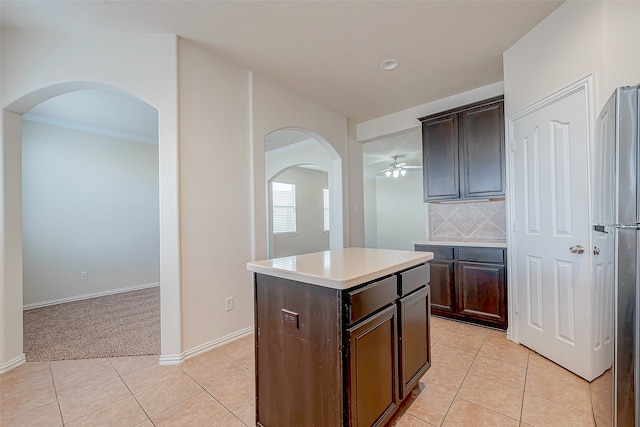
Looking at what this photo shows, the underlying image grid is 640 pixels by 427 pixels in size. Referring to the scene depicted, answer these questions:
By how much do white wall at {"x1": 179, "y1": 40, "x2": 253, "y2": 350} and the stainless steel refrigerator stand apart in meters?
2.66

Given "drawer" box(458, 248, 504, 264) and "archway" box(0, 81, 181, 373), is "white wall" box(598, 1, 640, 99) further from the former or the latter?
"archway" box(0, 81, 181, 373)

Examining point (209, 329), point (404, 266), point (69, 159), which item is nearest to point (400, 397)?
point (404, 266)

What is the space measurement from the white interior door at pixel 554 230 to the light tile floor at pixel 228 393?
26 cm

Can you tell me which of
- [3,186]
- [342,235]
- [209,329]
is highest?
[3,186]

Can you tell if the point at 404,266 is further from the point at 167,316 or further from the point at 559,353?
the point at 167,316

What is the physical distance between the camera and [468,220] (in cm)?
362

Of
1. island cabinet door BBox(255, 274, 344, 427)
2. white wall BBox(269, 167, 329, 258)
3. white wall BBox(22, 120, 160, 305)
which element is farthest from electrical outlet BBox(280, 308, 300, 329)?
white wall BBox(269, 167, 329, 258)

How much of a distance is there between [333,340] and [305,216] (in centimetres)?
663

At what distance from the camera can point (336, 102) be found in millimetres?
3795

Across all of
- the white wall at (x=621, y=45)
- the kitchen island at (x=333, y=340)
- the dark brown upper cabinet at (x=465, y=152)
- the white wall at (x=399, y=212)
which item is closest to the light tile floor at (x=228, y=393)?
the kitchen island at (x=333, y=340)

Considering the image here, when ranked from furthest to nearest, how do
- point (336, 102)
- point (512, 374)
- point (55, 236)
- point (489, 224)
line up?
point (55, 236) < point (336, 102) < point (489, 224) < point (512, 374)

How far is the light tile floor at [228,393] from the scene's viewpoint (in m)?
1.60

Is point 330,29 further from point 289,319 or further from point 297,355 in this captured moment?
point 297,355

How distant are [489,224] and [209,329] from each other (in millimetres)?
3415
